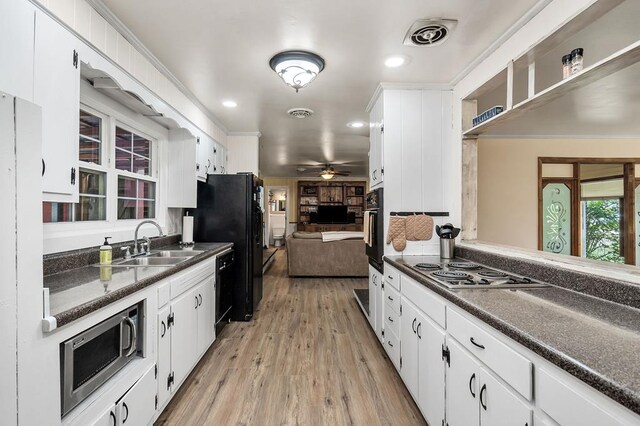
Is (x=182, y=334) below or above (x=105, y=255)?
below

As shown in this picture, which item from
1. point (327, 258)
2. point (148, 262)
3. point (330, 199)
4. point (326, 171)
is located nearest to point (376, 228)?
point (148, 262)

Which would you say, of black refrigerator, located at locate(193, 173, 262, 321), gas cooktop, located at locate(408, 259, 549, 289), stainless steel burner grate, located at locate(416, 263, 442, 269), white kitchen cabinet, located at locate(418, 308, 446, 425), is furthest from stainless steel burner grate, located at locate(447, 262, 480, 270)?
black refrigerator, located at locate(193, 173, 262, 321)

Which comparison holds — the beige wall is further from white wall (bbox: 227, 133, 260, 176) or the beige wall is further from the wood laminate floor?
white wall (bbox: 227, 133, 260, 176)

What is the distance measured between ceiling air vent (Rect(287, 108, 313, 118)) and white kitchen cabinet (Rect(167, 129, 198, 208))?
46.5 inches

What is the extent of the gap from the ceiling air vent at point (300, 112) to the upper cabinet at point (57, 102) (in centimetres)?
228

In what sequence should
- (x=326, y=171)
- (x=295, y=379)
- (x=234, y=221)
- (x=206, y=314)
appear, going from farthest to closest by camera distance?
(x=326, y=171)
(x=234, y=221)
(x=206, y=314)
(x=295, y=379)

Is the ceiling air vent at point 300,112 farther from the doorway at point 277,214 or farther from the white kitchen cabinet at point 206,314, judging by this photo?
the doorway at point 277,214

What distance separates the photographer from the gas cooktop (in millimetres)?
1580

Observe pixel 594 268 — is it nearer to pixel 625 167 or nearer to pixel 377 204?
pixel 377 204

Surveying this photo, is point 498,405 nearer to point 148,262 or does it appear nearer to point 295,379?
point 295,379

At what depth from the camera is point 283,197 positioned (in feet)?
37.7

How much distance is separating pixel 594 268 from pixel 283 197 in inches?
411

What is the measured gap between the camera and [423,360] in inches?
70.0

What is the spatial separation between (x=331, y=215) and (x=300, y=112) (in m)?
6.80
